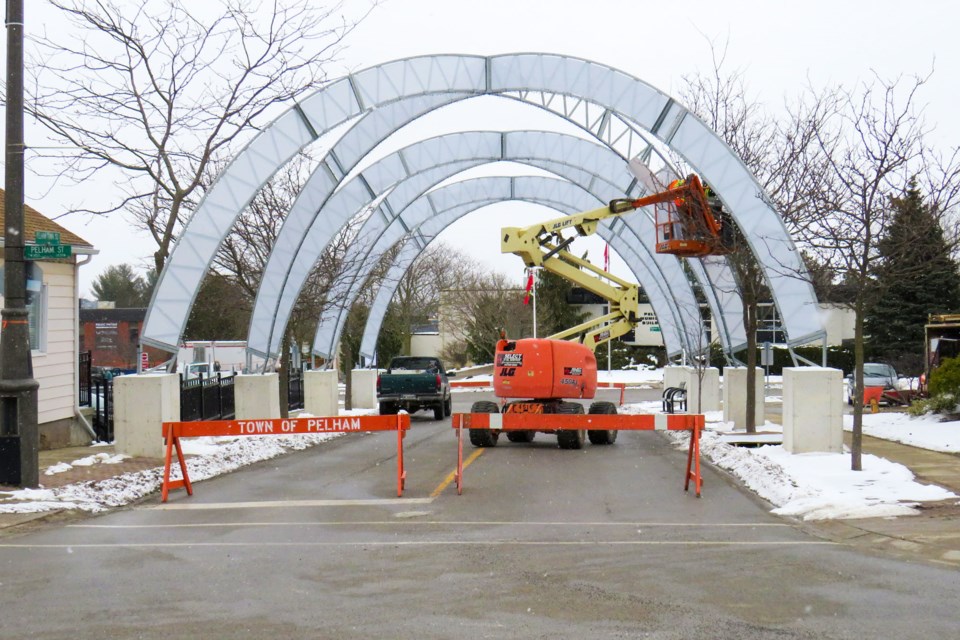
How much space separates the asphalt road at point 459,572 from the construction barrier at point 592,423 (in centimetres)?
81

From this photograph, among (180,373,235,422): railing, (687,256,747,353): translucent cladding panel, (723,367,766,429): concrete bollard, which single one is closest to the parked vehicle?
(687,256,747,353): translucent cladding panel

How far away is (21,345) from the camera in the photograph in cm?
1311

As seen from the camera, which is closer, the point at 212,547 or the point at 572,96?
the point at 212,547

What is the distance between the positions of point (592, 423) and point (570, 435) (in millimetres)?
5411

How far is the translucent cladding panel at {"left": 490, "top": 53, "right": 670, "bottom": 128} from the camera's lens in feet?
69.1

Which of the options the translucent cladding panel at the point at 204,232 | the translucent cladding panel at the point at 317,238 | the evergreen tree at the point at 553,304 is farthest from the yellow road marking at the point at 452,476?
the evergreen tree at the point at 553,304

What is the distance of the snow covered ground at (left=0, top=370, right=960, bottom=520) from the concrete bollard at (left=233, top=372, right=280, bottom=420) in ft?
6.94

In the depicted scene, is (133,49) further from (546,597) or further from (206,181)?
(546,597)

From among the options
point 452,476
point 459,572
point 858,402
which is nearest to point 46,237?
point 452,476

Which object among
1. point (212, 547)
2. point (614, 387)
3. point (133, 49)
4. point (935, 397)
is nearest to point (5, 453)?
point (212, 547)

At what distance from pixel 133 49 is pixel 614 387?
3939 cm

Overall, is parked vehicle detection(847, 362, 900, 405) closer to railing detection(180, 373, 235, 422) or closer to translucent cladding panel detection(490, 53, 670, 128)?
translucent cladding panel detection(490, 53, 670, 128)

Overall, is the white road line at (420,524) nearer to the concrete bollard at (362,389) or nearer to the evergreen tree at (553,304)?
the concrete bollard at (362,389)

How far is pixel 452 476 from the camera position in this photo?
15812 millimetres
